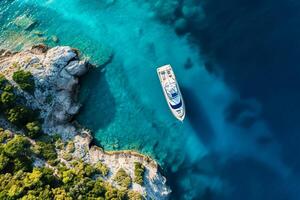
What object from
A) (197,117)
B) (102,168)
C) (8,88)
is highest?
(8,88)

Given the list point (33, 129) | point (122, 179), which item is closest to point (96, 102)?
point (33, 129)

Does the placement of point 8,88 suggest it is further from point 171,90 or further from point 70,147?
point 171,90

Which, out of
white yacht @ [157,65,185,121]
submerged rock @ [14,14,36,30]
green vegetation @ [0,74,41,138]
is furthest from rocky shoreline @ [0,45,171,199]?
white yacht @ [157,65,185,121]

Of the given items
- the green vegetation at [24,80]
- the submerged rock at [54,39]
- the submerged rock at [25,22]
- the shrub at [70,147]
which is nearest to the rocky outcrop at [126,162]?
the shrub at [70,147]

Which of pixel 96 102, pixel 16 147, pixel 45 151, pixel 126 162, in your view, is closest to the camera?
pixel 16 147

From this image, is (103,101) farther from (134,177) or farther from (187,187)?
(187,187)

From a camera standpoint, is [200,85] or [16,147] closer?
[16,147]

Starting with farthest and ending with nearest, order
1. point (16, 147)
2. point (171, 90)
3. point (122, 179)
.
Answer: point (171, 90) < point (122, 179) < point (16, 147)
